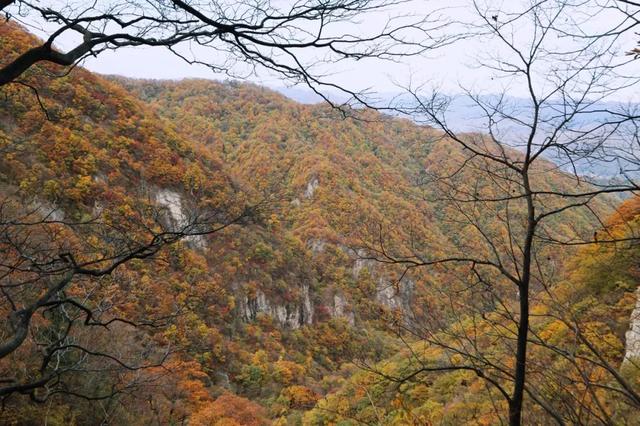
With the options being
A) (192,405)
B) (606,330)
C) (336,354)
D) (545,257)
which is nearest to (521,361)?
(545,257)

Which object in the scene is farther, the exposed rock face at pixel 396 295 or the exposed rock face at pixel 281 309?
the exposed rock face at pixel 281 309

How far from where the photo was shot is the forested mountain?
2828 mm

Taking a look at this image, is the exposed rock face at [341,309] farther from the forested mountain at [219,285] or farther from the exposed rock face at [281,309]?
the exposed rock face at [281,309]

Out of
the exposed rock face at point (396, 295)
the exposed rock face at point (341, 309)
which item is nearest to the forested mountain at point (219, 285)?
the exposed rock face at point (396, 295)

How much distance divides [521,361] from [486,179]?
104cm

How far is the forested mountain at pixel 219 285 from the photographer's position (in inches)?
111

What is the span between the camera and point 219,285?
2325cm

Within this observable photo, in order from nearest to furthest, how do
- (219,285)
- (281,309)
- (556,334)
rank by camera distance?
(556,334) → (219,285) → (281,309)

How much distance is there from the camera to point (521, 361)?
183 cm

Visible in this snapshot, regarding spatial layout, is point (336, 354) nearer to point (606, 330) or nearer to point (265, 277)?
point (265, 277)

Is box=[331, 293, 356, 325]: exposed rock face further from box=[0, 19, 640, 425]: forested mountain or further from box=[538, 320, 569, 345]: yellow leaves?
box=[538, 320, 569, 345]: yellow leaves

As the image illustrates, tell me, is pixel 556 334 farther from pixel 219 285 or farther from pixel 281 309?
pixel 281 309

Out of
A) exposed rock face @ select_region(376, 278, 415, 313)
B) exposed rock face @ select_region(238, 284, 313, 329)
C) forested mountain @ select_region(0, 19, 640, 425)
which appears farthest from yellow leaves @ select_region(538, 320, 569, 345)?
exposed rock face @ select_region(238, 284, 313, 329)

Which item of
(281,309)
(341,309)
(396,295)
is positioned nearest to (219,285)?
(281,309)
